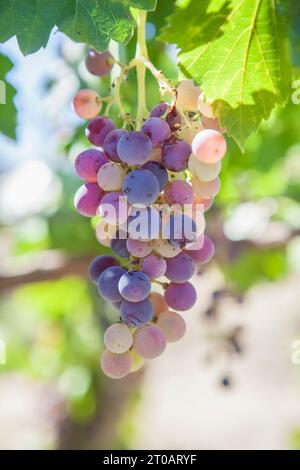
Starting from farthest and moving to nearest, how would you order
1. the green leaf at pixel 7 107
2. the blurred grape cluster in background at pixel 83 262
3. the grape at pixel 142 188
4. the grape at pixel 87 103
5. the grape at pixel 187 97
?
1. the blurred grape cluster in background at pixel 83 262
2. the green leaf at pixel 7 107
3. the grape at pixel 87 103
4. the grape at pixel 187 97
5. the grape at pixel 142 188

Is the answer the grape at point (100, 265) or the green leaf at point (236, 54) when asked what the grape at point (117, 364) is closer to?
the grape at point (100, 265)

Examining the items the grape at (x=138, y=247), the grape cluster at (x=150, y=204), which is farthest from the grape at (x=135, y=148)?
the grape at (x=138, y=247)

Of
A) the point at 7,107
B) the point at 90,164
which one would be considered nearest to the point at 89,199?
the point at 90,164

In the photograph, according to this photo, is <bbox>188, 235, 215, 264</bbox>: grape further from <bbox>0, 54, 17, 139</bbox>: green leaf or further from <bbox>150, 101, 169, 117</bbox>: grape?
<bbox>0, 54, 17, 139</bbox>: green leaf

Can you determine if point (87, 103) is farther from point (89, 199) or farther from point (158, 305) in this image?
point (158, 305)

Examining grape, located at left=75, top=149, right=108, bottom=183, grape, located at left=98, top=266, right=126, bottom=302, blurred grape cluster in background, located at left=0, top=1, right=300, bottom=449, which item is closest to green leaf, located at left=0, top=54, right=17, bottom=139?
blurred grape cluster in background, located at left=0, top=1, right=300, bottom=449

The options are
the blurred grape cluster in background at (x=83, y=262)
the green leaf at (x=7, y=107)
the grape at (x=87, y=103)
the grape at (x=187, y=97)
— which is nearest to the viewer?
the grape at (x=187, y=97)
